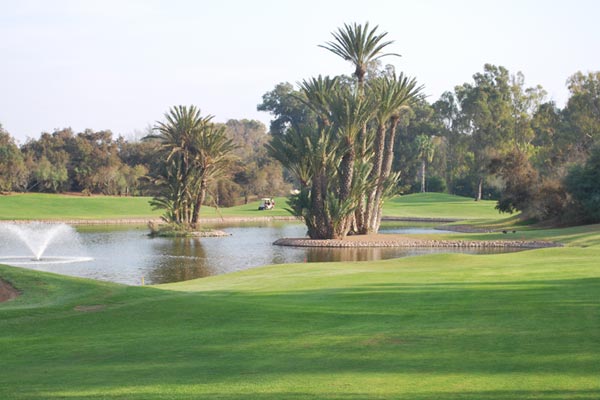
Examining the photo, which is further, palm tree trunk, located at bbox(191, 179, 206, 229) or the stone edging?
palm tree trunk, located at bbox(191, 179, 206, 229)

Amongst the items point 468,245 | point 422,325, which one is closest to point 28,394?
point 422,325

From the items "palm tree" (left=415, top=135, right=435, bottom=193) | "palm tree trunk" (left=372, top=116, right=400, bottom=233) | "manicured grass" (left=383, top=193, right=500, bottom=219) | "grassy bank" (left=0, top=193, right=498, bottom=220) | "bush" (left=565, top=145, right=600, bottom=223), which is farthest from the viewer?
"palm tree" (left=415, top=135, right=435, bottom=193)

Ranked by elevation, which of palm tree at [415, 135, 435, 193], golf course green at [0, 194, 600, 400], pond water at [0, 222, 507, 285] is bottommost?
pond water at [0, 222, 507, 285]

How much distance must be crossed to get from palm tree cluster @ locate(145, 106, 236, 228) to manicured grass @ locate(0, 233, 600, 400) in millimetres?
41873

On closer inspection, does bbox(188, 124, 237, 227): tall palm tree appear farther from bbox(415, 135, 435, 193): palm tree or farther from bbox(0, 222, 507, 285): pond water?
bbox(415, 135, 435, 193): palm tree

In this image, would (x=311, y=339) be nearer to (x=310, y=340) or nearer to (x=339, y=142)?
(x=310, y=340)

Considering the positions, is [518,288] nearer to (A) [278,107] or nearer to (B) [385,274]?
(B) [385,274]

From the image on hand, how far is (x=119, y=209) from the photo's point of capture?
8781 cm

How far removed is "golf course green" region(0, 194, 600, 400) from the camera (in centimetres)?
909

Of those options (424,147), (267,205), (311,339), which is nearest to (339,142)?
(311,339)

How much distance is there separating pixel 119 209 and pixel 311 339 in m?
78.6

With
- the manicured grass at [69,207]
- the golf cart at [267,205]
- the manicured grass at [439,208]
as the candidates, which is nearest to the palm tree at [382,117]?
the manicured grass at [439,208]

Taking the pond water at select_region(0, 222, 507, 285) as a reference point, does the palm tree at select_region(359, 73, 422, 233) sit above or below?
above

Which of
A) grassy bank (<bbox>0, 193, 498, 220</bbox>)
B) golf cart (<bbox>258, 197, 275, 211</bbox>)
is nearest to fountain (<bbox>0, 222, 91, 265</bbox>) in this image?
grassy bank (<bbox>0, 193, 498, 220</bbox>)
